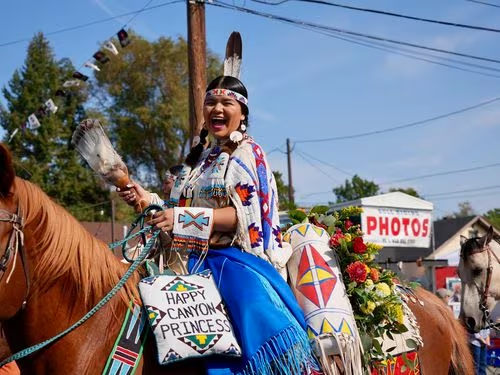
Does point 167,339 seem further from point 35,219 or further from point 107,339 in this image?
point 35,219

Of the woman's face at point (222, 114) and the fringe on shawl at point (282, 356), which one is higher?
the woman's face at point (222, 114)

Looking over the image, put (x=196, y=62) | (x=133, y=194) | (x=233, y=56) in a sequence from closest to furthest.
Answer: (x=133, y=194) < (x=233, y=56) < (x=196, y=62)

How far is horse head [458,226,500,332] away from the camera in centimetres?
762

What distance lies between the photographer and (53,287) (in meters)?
2.86

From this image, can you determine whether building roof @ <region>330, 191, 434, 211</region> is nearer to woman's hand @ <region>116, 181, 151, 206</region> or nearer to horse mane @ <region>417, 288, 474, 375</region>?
horse mane @ <region>417, 288, 474, 375</region>

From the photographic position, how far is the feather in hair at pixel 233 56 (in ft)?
14.0

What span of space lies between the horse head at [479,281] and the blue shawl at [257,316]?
5027 millimetres

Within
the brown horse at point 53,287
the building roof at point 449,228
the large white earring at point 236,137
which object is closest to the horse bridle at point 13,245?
the brown horse at point 53,287

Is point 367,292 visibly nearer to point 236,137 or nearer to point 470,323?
point 236,137

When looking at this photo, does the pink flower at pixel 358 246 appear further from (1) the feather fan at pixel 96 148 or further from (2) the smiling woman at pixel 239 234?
(1) the feather fan at pixel 96 148

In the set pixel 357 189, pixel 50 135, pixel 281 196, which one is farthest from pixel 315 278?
pixel 357 189

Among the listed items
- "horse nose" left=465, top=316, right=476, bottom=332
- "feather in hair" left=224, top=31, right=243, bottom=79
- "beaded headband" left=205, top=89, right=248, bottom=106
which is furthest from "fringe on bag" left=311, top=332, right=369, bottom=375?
"horse nose" left=465, top=316, right=476, bottom=332

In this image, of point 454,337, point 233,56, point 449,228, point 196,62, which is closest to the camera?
point 233,56

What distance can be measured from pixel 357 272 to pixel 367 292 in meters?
0.17
